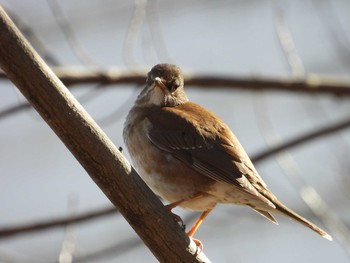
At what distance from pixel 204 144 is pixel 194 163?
21 centimetres

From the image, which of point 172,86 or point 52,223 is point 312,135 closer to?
point 172,86

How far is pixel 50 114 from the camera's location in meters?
3.79

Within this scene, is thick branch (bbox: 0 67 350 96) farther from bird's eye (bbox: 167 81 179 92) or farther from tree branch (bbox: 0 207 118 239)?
tree branch (bbox: 0 207 118 239)

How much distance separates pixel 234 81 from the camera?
7445mm

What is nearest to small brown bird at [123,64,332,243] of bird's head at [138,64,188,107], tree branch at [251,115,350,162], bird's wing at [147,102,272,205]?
bird's wing at [147,102,272,205]

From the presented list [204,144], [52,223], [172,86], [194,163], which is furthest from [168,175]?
[52,223]

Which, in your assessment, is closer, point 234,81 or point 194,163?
point 194,163

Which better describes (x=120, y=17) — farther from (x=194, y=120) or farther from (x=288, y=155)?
(x=194, y=120)

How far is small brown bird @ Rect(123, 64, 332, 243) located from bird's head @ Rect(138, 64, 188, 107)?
0.17 meters

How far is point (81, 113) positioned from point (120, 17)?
10302mm

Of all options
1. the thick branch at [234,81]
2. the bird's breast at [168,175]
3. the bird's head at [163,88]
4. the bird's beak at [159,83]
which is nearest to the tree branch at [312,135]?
the thick branch at [234,81]

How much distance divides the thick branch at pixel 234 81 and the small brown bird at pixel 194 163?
1.15 meters

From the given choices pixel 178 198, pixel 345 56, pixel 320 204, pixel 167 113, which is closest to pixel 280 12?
pixel 345 56

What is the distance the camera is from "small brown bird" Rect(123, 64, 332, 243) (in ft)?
16.6
